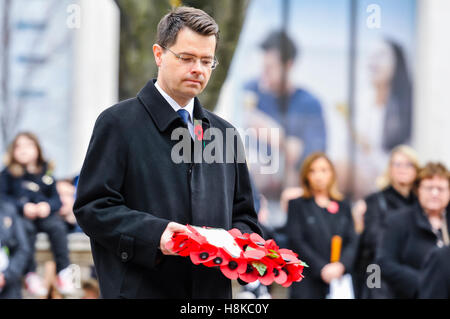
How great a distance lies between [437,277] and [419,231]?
1.56 m

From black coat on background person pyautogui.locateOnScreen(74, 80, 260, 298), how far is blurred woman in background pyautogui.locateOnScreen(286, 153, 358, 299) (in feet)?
14.5

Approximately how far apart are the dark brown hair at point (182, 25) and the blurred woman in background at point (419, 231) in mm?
3941

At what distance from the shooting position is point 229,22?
667 centimetres

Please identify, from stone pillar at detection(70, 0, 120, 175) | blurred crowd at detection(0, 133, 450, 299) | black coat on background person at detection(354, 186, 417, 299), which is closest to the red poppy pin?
blurred crowd at detection(0, 133, 450, 299)

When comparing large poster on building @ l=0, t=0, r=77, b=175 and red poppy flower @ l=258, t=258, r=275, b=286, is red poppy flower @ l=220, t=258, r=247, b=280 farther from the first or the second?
large poster on building @ l=0, t=0, r=77, b=175

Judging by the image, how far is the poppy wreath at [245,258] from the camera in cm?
280

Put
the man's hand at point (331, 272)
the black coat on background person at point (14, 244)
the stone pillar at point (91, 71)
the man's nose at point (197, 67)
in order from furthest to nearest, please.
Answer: the stone pillar at point (91, 71)
the man's hand at point (331, 272)
the black coat on background person at point (14, 244)
the man's nose at point (197, 67)

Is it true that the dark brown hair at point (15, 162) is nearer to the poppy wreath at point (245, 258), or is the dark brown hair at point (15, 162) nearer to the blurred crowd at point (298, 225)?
the blurred crowd at point (298, 225)

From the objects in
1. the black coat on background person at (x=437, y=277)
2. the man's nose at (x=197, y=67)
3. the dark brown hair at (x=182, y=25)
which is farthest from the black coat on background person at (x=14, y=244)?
the man's nose at (x=197, y=67)

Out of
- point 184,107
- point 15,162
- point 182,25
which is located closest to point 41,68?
point 15,162

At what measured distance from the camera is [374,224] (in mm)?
7625

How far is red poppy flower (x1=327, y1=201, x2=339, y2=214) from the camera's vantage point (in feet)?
25.1
